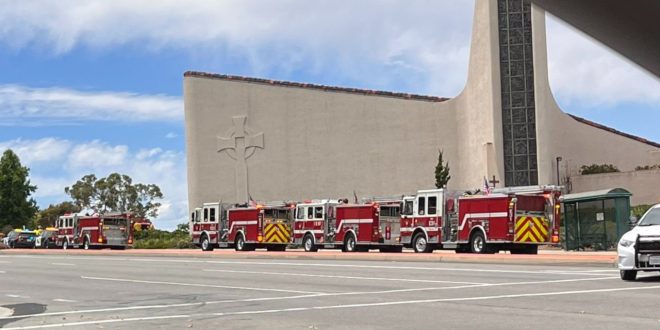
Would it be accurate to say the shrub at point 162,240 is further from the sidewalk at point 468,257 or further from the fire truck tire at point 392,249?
the fire truck tire at point 392,249

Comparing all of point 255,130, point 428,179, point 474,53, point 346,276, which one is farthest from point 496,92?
point 346,276

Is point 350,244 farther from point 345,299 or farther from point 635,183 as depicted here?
point 635,183

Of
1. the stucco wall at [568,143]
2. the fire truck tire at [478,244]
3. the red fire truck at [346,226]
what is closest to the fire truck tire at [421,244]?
the red fire truck at [346,226]

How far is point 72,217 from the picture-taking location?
58812 mm

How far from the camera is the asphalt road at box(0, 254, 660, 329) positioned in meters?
12.2

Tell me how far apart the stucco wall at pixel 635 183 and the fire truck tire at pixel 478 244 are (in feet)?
89.3

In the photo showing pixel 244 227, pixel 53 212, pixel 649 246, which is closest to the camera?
pixel 649 246

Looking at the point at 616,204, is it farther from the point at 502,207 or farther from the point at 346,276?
the point at 346,276

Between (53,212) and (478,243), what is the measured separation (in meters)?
94.4

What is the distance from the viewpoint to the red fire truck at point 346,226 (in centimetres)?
3847

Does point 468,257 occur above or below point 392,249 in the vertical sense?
below

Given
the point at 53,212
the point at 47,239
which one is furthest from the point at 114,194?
the point at 47,239

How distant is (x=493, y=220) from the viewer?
3303 cm

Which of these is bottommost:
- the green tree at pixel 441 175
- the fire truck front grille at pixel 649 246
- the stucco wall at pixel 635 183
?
the fire truck front grille at pixel 649 246
